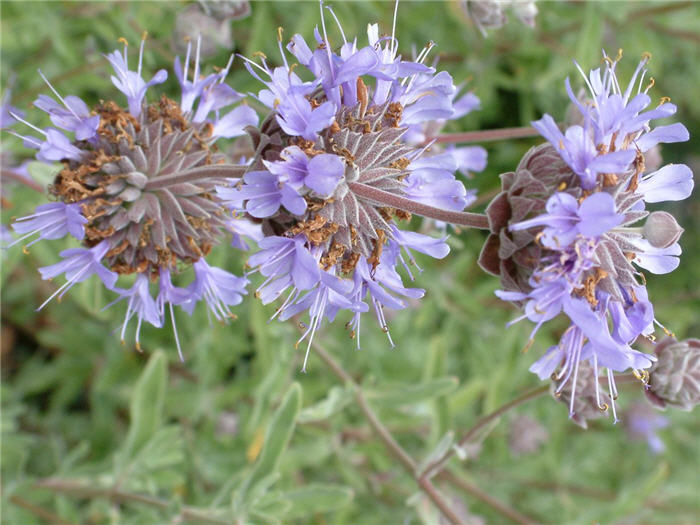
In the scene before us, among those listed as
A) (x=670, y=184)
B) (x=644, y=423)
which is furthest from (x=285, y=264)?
(x=644, y=423)

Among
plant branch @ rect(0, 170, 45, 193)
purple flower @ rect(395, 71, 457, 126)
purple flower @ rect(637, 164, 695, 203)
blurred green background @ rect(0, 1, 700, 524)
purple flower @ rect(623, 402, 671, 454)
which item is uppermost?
purple flower @ rect(395, 71, 457, 126)

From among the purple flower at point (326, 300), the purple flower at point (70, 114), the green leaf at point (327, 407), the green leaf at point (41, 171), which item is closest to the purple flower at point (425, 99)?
the purple flower at point (326, 300)

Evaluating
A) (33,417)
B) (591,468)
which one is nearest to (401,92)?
(33,417)

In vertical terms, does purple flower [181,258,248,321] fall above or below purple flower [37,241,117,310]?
below

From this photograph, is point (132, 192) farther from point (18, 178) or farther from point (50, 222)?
point (18, 178)

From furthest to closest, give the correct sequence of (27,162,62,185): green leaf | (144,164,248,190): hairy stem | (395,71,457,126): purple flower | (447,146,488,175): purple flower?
1. (447,146,488,175): purple flower
2. (27,162,62,185): green leaf
3. (395,71,457,126): purple flower
4. (144,164,248,190): hairy stem

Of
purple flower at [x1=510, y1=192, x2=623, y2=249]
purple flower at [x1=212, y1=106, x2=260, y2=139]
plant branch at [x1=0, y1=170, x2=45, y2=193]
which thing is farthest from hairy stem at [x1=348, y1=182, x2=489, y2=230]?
plant branch at [x1=0, y1=170, x2=45, y2=193]

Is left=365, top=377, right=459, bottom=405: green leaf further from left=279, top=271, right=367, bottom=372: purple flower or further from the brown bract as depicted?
the brown bract
